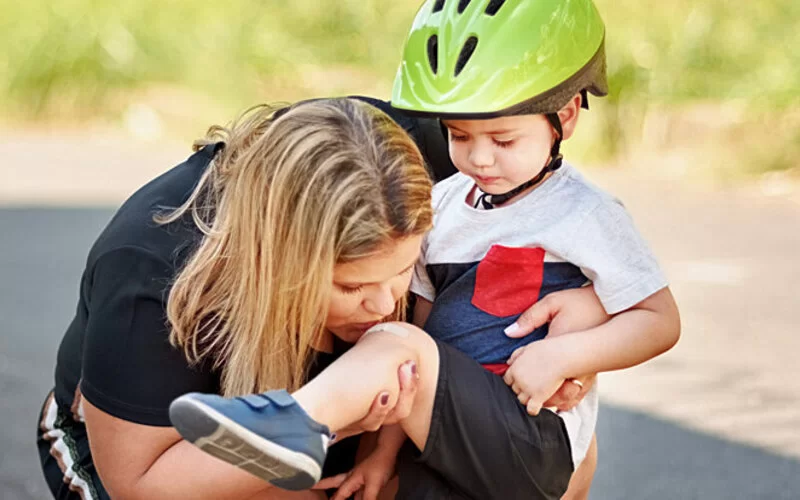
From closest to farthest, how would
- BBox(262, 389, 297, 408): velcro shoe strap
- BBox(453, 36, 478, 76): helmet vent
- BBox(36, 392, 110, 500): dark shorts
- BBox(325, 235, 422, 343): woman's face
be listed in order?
BBox(262, 389, 297, 408): velcro shoe strap, BBox(325, 235, 422, 343): woman's face, BBox(453, 36, 478, 76): helmet vent, BBox(36, 392, 110, 500): dark shorts

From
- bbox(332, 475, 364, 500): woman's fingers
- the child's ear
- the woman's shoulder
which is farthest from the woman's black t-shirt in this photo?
the child's ear

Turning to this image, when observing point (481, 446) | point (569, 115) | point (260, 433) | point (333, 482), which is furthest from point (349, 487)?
point (569, 115)

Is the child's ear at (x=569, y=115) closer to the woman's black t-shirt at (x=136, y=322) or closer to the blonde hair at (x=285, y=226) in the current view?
the blonde hair at (x=285, y=226)

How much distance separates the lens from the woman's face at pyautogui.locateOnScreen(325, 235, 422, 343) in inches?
87.9

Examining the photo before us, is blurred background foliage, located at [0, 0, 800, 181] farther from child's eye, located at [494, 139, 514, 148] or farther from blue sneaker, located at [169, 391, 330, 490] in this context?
blue sneaker, located at [169, 391, 330, 490]

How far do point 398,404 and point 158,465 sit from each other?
1.47 feet

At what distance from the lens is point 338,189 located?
2.20m

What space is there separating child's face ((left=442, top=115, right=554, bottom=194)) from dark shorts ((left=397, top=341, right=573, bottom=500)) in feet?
1.15

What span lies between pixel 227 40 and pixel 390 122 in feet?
23.1

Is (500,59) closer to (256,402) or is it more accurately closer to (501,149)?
(501,149)

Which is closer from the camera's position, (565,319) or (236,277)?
(236,277)

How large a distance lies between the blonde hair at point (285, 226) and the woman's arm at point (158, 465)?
148 millimetres

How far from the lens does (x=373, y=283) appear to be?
226 cm

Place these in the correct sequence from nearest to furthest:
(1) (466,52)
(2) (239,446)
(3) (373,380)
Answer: (2) (239,446) < (3) (373,380) < (1) (466,52)
